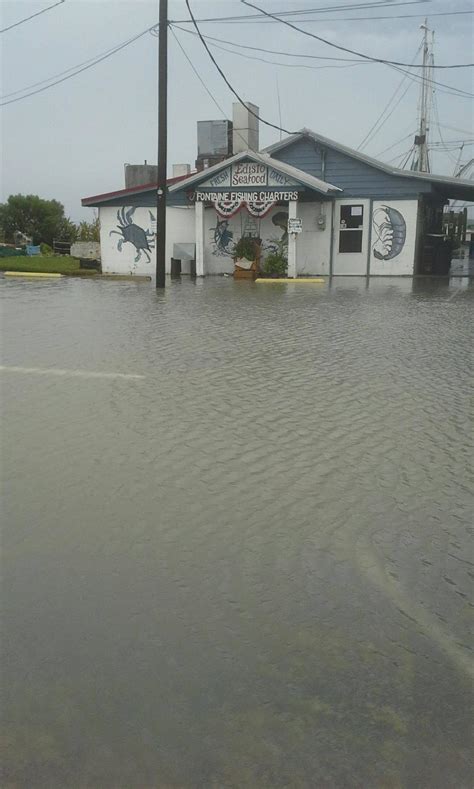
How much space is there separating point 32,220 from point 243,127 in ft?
99.4

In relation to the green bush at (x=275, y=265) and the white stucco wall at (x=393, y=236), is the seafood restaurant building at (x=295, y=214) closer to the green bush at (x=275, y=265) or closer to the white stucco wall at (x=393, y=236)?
the white stucco wall at (x=393, y=236)

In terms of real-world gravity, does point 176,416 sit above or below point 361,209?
below

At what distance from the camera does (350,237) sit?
2656cm

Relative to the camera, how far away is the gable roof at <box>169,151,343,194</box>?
24250mm

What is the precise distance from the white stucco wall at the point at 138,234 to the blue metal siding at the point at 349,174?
13.7 ft

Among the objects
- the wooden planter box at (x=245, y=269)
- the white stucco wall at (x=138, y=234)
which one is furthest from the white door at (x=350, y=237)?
the white stucco wall at (x=138, y=234)

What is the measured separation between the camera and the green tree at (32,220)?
53.1 metres

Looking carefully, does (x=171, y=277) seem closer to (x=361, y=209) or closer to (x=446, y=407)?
(x=361, y=209)

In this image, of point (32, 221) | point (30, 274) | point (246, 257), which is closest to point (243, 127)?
point (246, 257)

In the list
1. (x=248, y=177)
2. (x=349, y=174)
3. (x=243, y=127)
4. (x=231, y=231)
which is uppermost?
(x=243, y=127)

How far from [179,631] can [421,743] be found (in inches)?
38.4

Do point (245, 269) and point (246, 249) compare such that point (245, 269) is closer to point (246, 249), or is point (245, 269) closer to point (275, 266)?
point (246, 249)

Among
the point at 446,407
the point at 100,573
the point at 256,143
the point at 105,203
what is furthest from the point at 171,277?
the point at 100,573

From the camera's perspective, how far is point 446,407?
6445mm
